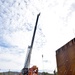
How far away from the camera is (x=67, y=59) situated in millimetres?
9492

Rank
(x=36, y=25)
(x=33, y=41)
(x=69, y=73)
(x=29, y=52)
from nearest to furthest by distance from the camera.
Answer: (x=69, y=73) < (x=36, y=25) < (x=33, y=41) < (x=29, y=52)

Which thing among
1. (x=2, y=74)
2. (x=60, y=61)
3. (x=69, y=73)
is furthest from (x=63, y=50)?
(x=2, y=74)

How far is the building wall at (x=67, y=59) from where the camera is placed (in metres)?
8.68

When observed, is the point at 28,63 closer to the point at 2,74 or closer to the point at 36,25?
the point at 36,25

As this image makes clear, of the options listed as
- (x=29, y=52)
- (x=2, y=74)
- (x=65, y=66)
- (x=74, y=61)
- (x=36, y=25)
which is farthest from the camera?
(x=2, y=74)

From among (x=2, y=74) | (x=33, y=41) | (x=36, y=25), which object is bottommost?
(x=2, y=74)

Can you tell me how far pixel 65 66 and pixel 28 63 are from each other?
20.4 m

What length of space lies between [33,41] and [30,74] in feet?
23.8

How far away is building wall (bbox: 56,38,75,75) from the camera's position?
8.68 metres

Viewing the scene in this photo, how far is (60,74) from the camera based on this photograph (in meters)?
10.8

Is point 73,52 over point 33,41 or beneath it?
beneath

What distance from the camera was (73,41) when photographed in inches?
346

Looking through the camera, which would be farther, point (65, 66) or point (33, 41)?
point (33, 41)

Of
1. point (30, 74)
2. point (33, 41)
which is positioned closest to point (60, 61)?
point (30, 74)
